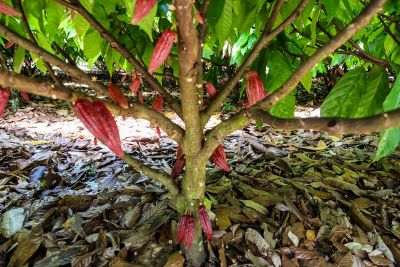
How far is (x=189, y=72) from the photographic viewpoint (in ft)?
2.80

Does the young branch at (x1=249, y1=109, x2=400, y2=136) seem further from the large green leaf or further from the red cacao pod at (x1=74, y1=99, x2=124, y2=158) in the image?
the red cacao pod at (x1=74, y1=99, x2=124, y2=158)

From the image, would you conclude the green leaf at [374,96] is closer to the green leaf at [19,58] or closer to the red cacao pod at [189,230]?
the red cacao pod at [189,230]

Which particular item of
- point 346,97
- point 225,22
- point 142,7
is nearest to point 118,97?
point 142,7

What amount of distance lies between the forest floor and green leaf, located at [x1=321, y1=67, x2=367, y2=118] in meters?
0.55

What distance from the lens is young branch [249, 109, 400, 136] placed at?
0.52m

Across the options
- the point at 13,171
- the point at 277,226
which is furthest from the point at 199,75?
the point at 13,171

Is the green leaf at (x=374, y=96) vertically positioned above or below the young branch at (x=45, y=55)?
below

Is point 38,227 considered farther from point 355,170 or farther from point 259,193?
point 355,170

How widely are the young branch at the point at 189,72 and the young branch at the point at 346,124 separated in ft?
0.75

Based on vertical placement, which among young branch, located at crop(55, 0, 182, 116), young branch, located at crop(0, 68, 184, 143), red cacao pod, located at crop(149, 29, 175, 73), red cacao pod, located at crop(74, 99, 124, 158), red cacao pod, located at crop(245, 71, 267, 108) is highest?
young branch, located at crop(55, 0, 182, 116)

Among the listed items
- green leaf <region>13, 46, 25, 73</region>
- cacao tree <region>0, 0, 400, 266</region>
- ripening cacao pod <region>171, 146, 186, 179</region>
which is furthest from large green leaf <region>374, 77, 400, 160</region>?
green leaf <region>13, 46, 25, 73</region>

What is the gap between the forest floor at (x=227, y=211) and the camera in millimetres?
1250

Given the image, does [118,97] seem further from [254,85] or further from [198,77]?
[254,85]

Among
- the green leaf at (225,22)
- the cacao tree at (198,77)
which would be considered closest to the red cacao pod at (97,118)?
the cacao tree at (198,77)
